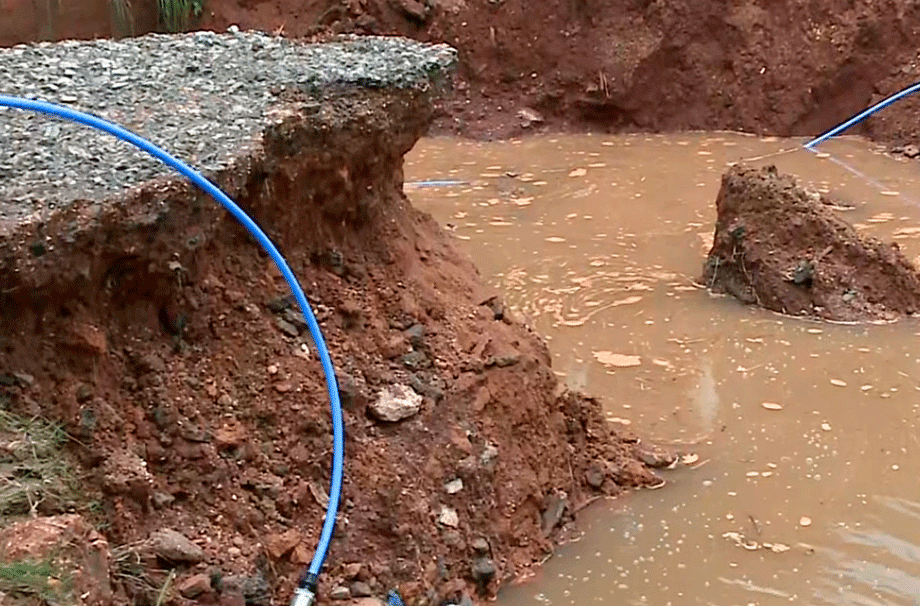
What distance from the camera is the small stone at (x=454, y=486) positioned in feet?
10.5

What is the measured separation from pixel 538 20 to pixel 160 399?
714 centimetres

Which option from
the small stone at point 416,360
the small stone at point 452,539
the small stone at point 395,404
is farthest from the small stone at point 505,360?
the small stone at point 452,539

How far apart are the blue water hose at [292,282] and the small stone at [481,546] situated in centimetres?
44

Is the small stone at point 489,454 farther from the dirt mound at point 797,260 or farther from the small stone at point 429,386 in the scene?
the dirt mound at point 797,260

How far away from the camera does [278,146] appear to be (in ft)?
10.4

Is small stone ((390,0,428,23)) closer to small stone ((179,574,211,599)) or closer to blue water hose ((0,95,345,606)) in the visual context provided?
blue water hose ((0,95,345,606))

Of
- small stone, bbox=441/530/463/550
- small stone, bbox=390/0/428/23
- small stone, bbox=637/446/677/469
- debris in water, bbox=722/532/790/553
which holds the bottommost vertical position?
debris in water, bbox=722/532/790/553

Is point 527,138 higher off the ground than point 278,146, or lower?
lower

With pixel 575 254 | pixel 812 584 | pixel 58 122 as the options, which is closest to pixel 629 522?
pixel 812 584

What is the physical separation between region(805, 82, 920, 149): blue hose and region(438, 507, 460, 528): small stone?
6.10m

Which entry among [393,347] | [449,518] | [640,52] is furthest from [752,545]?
[640,52]

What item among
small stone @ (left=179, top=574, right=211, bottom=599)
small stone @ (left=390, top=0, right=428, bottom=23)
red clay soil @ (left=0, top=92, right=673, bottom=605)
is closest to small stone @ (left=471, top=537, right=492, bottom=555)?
red clay soil @ (left=0, top=92, right=673, bottom=605)

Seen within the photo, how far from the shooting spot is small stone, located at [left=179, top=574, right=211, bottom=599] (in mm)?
2576

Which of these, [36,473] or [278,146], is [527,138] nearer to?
[278,146]
